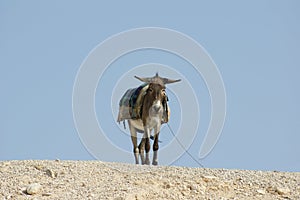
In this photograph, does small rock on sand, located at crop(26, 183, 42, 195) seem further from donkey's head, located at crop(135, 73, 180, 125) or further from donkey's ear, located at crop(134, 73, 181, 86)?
donkey's ear, located at crop(134, 73, 181, 86)

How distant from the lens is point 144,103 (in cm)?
2258

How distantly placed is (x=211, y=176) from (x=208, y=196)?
1.26m

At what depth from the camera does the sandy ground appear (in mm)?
15812

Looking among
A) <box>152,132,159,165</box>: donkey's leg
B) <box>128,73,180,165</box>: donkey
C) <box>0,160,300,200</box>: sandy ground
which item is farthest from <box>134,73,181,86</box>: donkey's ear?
<box>0,160,300,200</box>: sandy ground

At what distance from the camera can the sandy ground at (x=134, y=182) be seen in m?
15.8

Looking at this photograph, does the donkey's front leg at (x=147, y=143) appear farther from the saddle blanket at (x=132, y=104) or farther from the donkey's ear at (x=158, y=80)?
the donkey's ear at (x=158, y=80)

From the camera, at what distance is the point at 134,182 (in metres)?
16.5

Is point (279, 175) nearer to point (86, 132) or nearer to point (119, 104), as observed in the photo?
point (86, 132)

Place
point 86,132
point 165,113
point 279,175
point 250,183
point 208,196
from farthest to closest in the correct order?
point 165,113 < point 86,132 < point 279,175 < point 250,183 < point 208,196

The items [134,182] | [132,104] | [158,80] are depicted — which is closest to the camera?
[134,182]

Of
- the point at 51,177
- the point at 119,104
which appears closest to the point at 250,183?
the point at 51,177

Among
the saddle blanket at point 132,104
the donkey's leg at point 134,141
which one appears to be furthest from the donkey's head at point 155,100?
the donkey's leg at point 134,141

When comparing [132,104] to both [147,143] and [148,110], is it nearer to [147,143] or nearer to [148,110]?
[148,110]

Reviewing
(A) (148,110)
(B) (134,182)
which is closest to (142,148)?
(A) (148,110)
